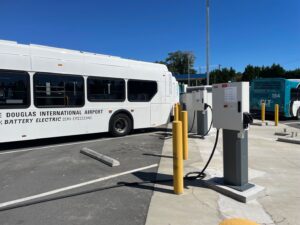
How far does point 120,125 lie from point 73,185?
5.52 meters

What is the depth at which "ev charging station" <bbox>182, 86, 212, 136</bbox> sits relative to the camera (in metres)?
9.73

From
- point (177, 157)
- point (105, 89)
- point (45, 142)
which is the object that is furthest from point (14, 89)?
point (177, 157)

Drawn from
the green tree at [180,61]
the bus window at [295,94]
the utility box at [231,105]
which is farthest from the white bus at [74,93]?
the green tree at [180,61]

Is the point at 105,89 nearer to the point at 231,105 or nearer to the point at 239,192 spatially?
the point at 231,105

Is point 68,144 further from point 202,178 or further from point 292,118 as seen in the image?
point 292,118

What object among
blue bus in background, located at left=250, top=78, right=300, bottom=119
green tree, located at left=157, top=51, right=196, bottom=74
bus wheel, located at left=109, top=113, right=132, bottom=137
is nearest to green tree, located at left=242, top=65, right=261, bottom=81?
green tree, located at left=157, top=51, right=196, bottom=74

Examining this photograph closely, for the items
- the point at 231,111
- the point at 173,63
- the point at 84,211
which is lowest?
the point at 84,211

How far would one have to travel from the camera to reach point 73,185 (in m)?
4.83

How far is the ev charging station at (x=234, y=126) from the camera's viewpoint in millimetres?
4082

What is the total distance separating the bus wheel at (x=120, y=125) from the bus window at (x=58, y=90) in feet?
4.91

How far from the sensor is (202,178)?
504 centimetres

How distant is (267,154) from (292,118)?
522 inches

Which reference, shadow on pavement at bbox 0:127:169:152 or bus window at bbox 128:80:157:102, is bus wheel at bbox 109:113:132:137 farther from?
bus window at bbox 128:80:157:102

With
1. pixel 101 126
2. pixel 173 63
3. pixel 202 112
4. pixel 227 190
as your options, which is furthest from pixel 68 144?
pixel 173 63
